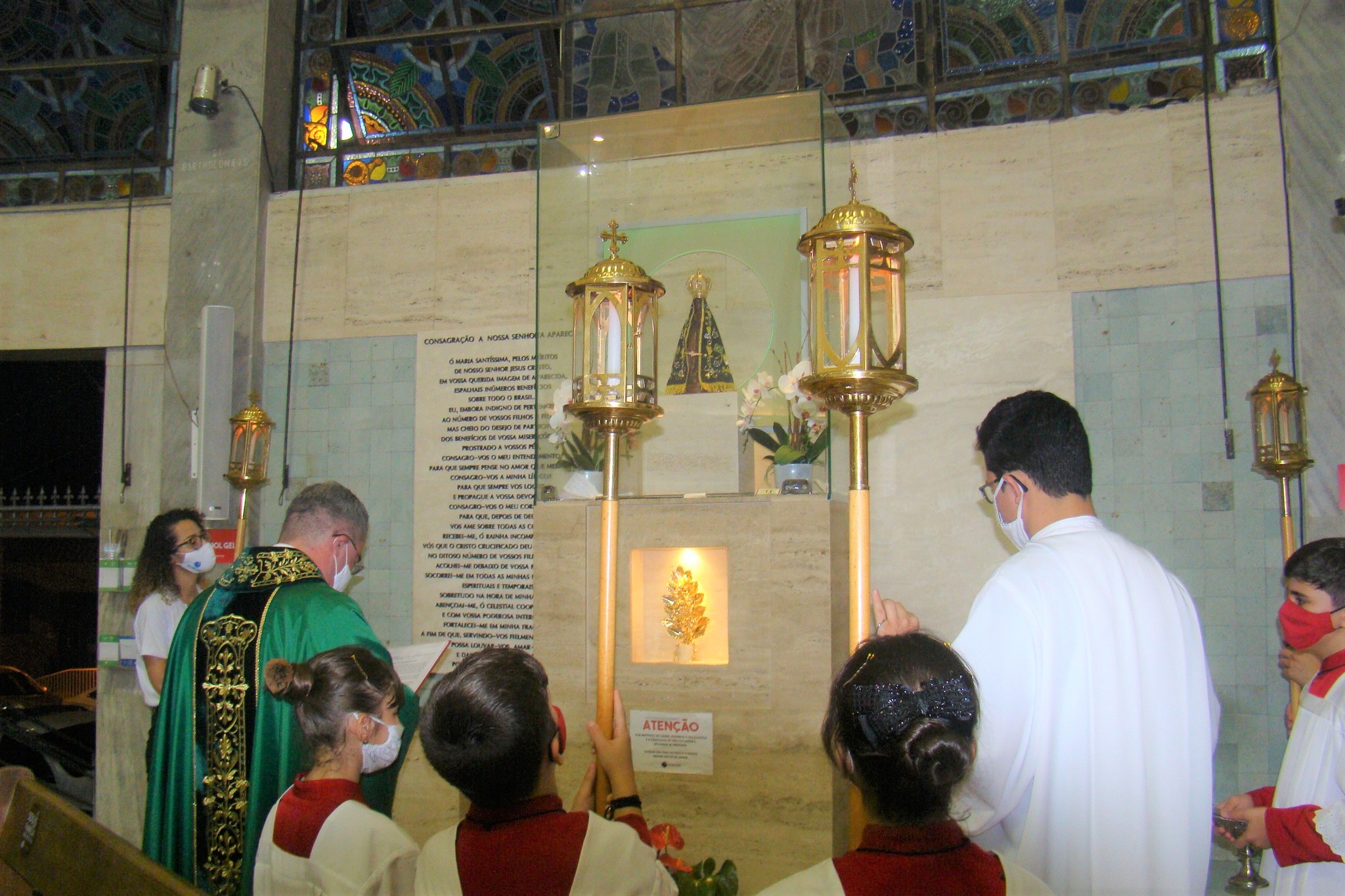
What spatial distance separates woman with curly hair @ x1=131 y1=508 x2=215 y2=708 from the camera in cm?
502

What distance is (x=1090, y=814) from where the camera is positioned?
218 centimetres

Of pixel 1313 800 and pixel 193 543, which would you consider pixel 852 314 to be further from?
pixel 193 543

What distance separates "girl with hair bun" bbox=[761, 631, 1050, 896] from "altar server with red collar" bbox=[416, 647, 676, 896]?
0.46 meters

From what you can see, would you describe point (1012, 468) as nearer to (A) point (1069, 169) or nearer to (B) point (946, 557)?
(B) point (946, 557)

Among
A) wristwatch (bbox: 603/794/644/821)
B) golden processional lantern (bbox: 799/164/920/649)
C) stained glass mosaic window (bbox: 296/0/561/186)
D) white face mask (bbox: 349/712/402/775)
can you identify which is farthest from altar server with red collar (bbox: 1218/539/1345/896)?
stained glass mosaic window (bbox: 296/0/561/186)

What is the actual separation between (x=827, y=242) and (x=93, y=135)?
267 inches

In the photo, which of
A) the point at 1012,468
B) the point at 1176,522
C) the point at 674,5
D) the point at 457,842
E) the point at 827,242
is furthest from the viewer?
the point at 674,5

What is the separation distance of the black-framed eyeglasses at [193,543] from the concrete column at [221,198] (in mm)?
951

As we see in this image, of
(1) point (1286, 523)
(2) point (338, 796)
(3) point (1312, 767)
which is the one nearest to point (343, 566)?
(2) point (338, 796)

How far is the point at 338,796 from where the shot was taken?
2.43m

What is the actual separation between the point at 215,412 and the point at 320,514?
3.10 meters

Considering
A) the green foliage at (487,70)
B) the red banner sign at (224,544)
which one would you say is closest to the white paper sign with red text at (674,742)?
the red banner sign at (224,544)

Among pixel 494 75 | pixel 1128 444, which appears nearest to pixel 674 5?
pixel 494 75

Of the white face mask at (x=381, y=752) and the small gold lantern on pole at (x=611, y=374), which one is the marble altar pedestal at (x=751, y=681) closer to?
the small gold lantern on pole at (x=611, y=374)
